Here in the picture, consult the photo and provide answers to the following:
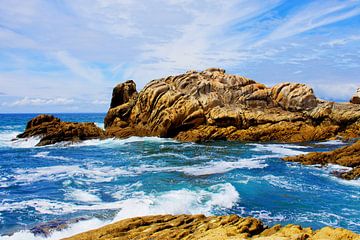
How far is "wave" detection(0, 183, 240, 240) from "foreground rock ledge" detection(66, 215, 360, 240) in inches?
131

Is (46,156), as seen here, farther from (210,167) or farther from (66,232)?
(66,232)

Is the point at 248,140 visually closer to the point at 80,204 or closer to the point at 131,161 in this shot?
the point at 131,161

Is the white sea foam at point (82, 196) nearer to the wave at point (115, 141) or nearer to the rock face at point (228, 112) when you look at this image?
the wave at point (115, 141)

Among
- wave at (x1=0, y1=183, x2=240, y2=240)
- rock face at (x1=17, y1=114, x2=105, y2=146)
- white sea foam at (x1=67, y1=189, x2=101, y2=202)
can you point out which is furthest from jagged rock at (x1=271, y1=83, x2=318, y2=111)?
white sea foam at (x1=67, y1=189, x2=101, y2=202)

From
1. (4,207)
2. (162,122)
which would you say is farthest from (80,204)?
(162,122)

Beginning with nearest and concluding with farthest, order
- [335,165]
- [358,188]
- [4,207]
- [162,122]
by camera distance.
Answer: [4,207]
[358,188]
[335,165]
[162,122]

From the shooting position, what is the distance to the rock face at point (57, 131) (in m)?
44.3

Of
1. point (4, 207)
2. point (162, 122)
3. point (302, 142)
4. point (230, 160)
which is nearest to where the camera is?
point (4, 207)

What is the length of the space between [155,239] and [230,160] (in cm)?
2080

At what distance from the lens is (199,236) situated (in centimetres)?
990

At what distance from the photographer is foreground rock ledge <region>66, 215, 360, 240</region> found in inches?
366

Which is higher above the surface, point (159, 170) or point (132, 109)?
point (132, 109)

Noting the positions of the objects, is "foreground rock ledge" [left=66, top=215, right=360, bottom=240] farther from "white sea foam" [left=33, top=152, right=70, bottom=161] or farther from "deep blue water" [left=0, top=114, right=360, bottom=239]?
"white sea foam" [left=33, top=152, right=70, bottom=161]

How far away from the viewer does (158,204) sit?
17.1 meters
